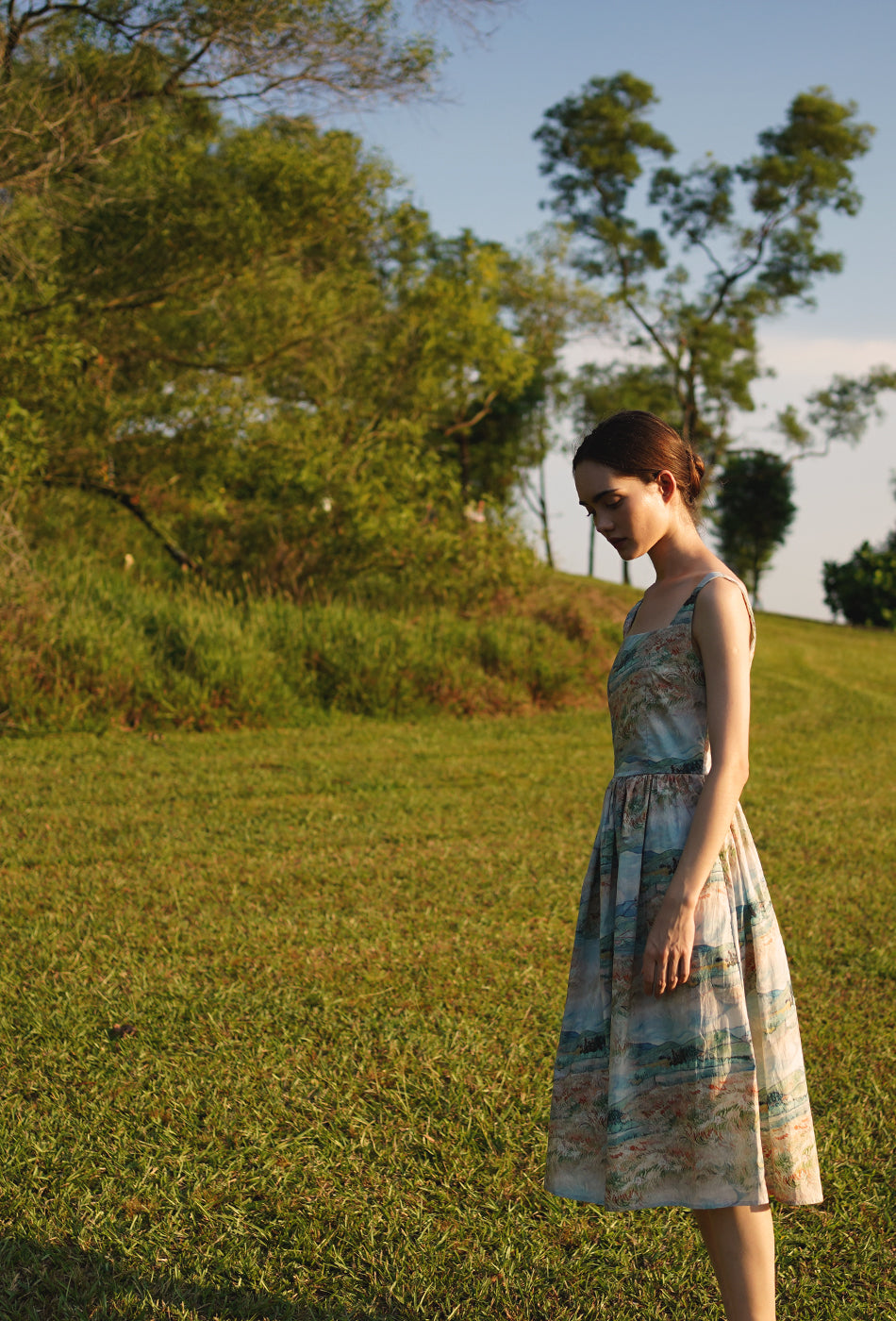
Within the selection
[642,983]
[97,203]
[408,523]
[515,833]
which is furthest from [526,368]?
[642,983]

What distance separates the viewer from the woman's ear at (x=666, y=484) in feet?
6.73

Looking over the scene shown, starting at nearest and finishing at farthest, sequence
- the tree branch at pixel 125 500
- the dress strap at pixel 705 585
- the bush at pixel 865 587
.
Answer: the dress strap at pixel 705 585 → the tree branch at pixel 125 500 → the bush at pixel 865 587

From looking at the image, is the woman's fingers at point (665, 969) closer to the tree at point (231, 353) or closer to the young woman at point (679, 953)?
the young woman at point (679, 953)

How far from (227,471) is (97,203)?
2.87m

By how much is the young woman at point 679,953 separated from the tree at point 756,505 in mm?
30693

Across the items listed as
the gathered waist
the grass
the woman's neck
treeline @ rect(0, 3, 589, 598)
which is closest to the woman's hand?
the gathered waist

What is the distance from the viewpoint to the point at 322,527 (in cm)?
1231

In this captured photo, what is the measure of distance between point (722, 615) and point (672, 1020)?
69cm

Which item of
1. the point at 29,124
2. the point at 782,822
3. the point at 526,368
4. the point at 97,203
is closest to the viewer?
the point at 782,822

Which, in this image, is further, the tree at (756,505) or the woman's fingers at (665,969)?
the tree at (756,505)

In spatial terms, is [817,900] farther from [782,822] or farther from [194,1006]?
[194,1006]

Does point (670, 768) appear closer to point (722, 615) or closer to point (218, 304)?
point (722, 615)

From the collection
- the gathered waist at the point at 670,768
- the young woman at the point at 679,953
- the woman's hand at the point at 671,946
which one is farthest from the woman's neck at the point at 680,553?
the woman's hand at the point at 671,946

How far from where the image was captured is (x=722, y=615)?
1.93m
